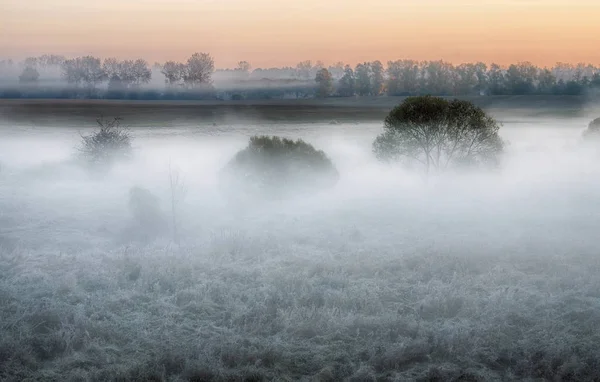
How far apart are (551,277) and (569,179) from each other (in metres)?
38.3

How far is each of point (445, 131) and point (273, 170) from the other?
52.9 ft

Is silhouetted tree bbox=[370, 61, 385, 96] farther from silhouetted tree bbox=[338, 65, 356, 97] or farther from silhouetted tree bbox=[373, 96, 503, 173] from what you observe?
silhouetted tree bbox=[373, 96, 503, 173]

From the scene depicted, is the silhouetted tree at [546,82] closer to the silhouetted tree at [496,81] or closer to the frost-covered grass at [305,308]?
the silhouetted tree at [496,81]

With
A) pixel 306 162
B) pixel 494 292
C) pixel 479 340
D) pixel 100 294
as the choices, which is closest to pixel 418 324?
pixel 479 340

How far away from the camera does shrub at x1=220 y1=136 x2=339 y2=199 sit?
4384 centimetres

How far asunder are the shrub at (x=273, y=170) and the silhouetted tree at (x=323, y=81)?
3370 inches

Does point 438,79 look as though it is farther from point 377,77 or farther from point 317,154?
point 317,154

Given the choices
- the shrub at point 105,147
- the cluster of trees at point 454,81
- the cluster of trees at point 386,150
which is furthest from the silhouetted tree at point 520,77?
the shrub at point 105,147

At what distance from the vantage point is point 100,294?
23.8m

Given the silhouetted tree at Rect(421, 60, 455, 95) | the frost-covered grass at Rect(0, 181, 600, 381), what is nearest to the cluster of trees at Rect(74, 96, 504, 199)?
the frost-covered grass at Rect(0, 181, 600, 381)

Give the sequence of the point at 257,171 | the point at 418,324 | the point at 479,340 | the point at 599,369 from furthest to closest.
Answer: the point at 257,171 < the point at 418,324 < the point at 479,340 < the point at 599,369

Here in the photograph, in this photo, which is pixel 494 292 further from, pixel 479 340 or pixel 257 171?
pixel 257 171

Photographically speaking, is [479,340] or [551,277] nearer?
[479,340]

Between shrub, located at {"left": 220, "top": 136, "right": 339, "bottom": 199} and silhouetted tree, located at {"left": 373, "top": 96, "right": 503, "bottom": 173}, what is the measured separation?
31.6 ft
